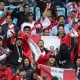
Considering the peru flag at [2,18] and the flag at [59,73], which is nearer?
the flag at [59,73]

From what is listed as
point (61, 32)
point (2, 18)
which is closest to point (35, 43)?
point (61, 32)

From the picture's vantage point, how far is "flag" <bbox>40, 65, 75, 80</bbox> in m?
15.2

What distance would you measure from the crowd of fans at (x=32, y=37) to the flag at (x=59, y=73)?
129mm

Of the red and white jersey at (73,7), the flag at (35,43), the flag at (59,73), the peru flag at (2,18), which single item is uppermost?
the red and white jersey at (73,7)

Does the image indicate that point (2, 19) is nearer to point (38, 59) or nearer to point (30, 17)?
point (30, 17)

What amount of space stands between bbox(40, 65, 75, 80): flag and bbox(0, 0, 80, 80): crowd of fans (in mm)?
129

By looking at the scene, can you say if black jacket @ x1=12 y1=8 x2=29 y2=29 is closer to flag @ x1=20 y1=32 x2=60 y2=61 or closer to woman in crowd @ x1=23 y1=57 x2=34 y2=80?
flag @ x1=20 y1=32 x2=60 y2=61

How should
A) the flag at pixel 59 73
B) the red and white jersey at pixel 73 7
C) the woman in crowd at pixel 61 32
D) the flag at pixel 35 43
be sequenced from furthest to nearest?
the red and white jersey at pixel 73 7 → the woman in crowd at pixel 61 32 → the flag at pixel 35 43 → the flag at pixel 59 73

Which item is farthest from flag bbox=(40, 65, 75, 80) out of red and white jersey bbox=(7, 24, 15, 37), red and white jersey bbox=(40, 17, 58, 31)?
red and white jersey bbox=(40, 17, 58, 31)

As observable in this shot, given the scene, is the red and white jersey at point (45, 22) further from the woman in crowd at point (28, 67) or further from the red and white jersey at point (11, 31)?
the woman in crowd at point (28, 67)

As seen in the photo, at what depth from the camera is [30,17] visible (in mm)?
17422

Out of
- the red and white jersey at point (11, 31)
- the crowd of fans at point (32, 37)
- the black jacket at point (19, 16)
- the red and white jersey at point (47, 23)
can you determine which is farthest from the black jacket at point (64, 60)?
the black jacket at point (19, 16)

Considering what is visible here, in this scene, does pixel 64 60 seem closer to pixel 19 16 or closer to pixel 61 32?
pixel 61 32

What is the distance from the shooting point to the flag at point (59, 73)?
15.2 metres
